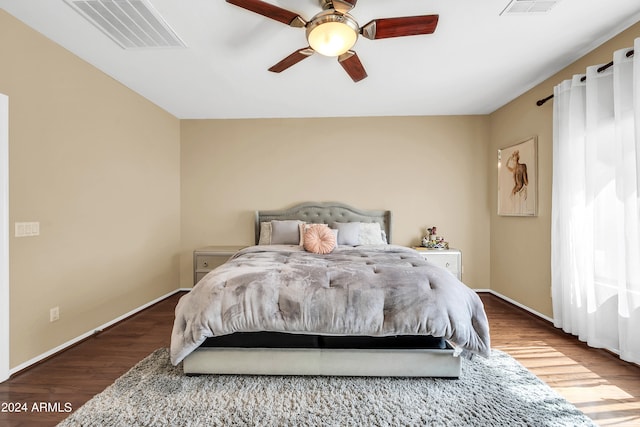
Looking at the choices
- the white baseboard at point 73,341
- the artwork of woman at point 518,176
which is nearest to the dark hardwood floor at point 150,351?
the white baseboard at point 73,341

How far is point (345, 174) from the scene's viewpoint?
4.38m

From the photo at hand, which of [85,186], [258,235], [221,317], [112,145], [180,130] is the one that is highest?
[180,130]

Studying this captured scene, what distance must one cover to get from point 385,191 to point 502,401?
2933 mm

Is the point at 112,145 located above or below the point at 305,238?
above

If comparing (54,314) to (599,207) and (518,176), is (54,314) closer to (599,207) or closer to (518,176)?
(599,207)

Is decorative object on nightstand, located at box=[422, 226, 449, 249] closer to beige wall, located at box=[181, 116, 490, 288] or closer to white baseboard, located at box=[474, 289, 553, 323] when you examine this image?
beige wall, located at box=[181, 116, 490, 288]

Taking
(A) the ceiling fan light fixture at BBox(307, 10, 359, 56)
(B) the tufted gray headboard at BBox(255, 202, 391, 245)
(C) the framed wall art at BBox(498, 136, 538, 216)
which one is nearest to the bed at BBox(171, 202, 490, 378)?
(A) the ceiling fan light fixture at BBox(307, 10, 359, 56)

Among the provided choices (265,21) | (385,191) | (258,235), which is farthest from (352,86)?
(258,235)

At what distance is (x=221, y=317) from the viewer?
1948 mm

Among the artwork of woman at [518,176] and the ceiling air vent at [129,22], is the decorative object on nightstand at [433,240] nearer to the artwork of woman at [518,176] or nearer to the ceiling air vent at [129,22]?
the artwork of woman at [518,176]

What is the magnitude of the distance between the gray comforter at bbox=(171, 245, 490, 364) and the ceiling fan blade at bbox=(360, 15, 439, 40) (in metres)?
1.61

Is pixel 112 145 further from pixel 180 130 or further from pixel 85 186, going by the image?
pixel 180 130

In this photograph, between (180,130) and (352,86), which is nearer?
(352,86)

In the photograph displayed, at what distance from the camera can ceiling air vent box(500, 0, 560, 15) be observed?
1970 millimetres
